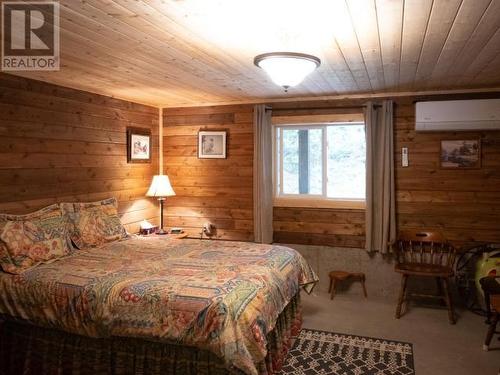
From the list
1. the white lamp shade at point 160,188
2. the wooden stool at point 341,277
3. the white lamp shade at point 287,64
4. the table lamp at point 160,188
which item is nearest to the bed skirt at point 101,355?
the wooden stool at point 341,277

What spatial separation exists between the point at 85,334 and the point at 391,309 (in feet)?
10.1

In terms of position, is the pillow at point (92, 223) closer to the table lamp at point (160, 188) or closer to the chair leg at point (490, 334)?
the table lamp at point (160, 188)

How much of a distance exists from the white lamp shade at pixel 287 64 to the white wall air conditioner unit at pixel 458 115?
2.37 metres

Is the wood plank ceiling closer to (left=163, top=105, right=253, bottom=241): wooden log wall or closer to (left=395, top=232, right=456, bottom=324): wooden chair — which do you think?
(left=163, top=105, right=253, bottom=241): wooden log wall

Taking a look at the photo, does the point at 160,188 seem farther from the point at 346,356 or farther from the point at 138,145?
the point at 346,356

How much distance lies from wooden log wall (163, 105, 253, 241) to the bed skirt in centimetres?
222

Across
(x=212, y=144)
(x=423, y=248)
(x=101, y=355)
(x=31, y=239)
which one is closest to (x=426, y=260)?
(x=423, y=248)

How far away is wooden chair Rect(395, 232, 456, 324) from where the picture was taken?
13.1ft

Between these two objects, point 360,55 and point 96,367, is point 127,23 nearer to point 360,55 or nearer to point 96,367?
point 360,55

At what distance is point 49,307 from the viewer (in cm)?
276

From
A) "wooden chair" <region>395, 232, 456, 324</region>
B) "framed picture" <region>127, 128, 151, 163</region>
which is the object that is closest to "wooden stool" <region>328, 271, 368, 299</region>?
"wooden chair" <region>395, 232, 456, 324</region>

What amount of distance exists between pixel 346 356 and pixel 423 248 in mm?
1871

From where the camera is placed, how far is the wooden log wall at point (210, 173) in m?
5.20

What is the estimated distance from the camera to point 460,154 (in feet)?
14.4
